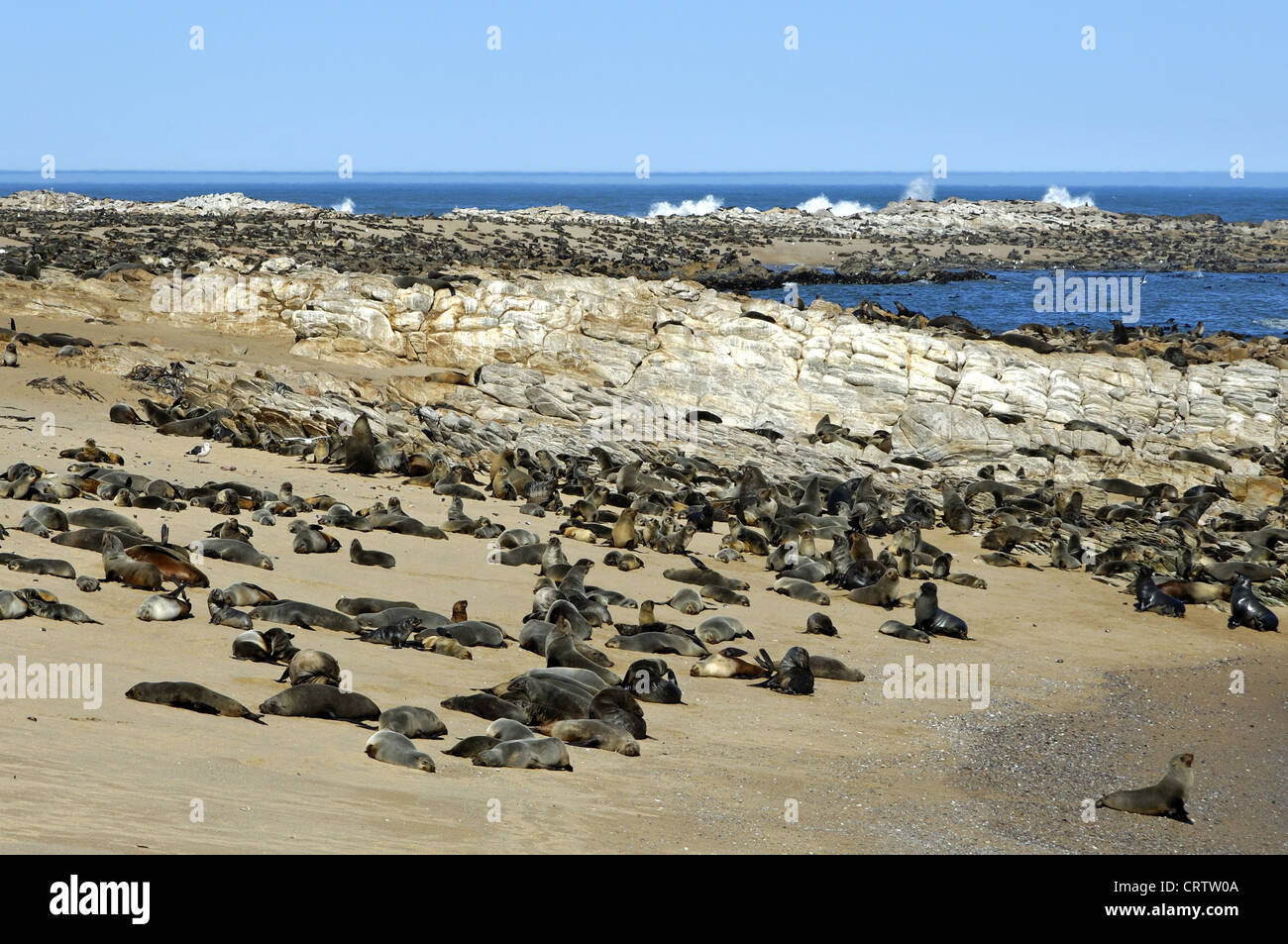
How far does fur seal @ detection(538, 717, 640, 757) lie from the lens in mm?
7621

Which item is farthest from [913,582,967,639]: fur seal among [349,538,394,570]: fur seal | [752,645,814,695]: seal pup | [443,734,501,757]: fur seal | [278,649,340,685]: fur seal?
[278,649,340,685]: fur seal

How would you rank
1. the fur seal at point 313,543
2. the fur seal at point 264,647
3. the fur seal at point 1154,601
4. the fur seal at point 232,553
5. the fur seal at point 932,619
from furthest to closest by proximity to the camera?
1. the fur seal at point 1154,601
2. the fur seal at point 313,543
3. the fur seal at point 932,619
4. the fur seal at point 232,553
5. the fur seal at point 264,647

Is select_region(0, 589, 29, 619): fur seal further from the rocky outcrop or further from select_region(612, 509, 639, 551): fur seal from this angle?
the rocky outcrop

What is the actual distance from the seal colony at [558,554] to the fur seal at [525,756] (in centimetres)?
1

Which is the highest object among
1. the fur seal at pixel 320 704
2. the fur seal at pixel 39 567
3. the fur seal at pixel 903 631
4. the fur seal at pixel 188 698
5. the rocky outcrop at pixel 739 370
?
the rocky outcrop at pixel 739 370

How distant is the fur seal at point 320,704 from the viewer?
7.41m

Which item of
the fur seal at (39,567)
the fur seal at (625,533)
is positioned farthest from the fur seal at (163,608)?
the fur seal at (625,533)

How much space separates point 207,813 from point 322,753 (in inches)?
50.4

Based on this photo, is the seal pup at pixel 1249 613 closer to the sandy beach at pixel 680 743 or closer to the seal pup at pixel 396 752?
the sandy beach at pixel 680 743

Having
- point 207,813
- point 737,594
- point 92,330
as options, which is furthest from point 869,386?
point 207,813

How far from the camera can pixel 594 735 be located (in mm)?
7645

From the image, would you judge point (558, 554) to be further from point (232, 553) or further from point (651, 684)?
point (651, 684)

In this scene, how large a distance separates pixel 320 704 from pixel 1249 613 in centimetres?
1037

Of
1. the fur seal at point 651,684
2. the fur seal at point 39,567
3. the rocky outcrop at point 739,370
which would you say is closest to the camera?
the fur seal at point 651,684
